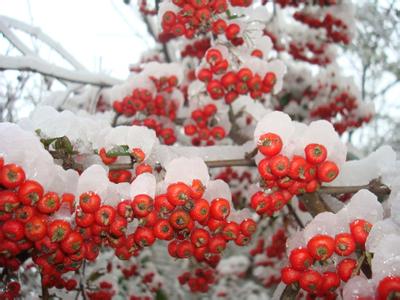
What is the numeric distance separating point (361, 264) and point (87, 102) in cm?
549

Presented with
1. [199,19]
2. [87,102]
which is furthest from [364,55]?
[199,19]

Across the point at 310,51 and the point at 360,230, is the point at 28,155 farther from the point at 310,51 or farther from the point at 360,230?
the point at 310,51

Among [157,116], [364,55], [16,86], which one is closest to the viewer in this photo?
[157,116]

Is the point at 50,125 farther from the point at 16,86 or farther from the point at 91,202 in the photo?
the point at 16,86

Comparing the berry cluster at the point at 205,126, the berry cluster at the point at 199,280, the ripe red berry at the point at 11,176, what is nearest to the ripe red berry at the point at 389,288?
the ripe red berry at the point at 11,176

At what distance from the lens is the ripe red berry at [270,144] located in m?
2.02

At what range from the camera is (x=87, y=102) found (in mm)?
6434

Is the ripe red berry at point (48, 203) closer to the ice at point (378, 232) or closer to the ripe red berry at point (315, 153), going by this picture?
the ripe red berry at point (315, 153)

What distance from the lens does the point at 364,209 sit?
1882 millimetres

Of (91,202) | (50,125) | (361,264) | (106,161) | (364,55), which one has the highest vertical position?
(364,55)

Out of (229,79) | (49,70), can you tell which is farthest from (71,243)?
(49,70)

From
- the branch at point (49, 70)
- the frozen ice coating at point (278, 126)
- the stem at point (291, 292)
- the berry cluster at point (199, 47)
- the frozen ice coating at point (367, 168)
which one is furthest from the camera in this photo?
the berry cluster at point (199, 47)

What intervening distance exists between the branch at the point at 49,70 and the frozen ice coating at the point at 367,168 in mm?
2558

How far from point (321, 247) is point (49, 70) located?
307 cm
